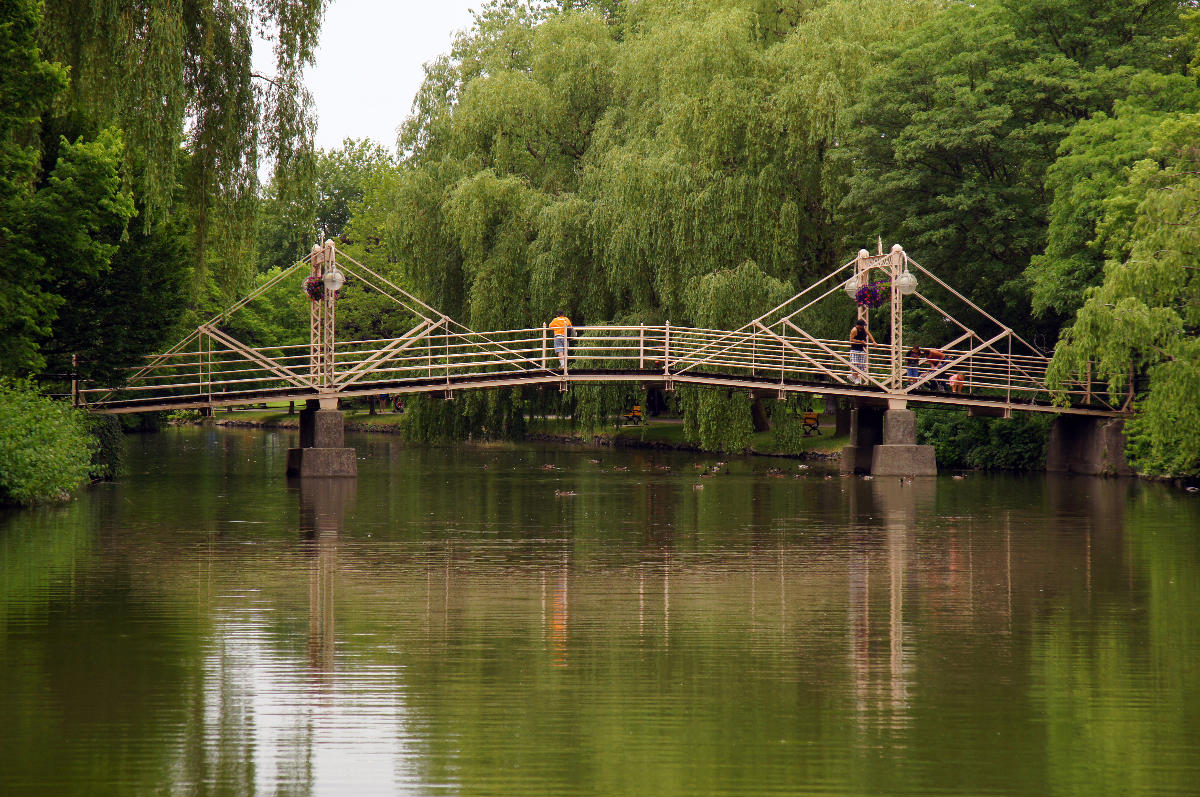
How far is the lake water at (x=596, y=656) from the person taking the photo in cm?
720

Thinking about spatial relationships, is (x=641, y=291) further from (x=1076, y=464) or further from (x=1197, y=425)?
(x=1197, y=425)

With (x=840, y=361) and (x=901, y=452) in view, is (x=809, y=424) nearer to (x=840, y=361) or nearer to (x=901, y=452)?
(x=840, y=361)

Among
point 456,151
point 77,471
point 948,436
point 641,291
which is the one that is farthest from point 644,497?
point 456,151

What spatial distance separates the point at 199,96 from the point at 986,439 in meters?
22.3

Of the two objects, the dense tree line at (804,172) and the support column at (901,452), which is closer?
the support column at (901,452)

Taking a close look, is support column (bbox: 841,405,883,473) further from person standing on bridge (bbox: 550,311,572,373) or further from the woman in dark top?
person standing on bridge (bbox: 550,311,572,373)

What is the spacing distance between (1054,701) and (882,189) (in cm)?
2847

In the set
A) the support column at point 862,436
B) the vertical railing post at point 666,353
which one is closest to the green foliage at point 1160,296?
the support column at point 862,436

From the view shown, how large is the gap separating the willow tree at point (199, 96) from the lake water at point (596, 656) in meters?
6.05

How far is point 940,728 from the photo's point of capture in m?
8.00

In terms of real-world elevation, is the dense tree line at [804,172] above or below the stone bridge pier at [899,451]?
above

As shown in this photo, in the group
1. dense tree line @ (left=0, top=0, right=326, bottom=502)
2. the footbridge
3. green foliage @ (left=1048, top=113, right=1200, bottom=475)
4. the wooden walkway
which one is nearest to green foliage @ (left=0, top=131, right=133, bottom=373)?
dense tree line @ (left=0, top=0, right=326, bottom=502)

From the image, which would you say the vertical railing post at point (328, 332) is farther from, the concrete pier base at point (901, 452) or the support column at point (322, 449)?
the concrete pier base at point (901, 452)

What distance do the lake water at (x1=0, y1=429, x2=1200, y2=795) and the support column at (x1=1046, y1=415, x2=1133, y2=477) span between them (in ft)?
46.9
